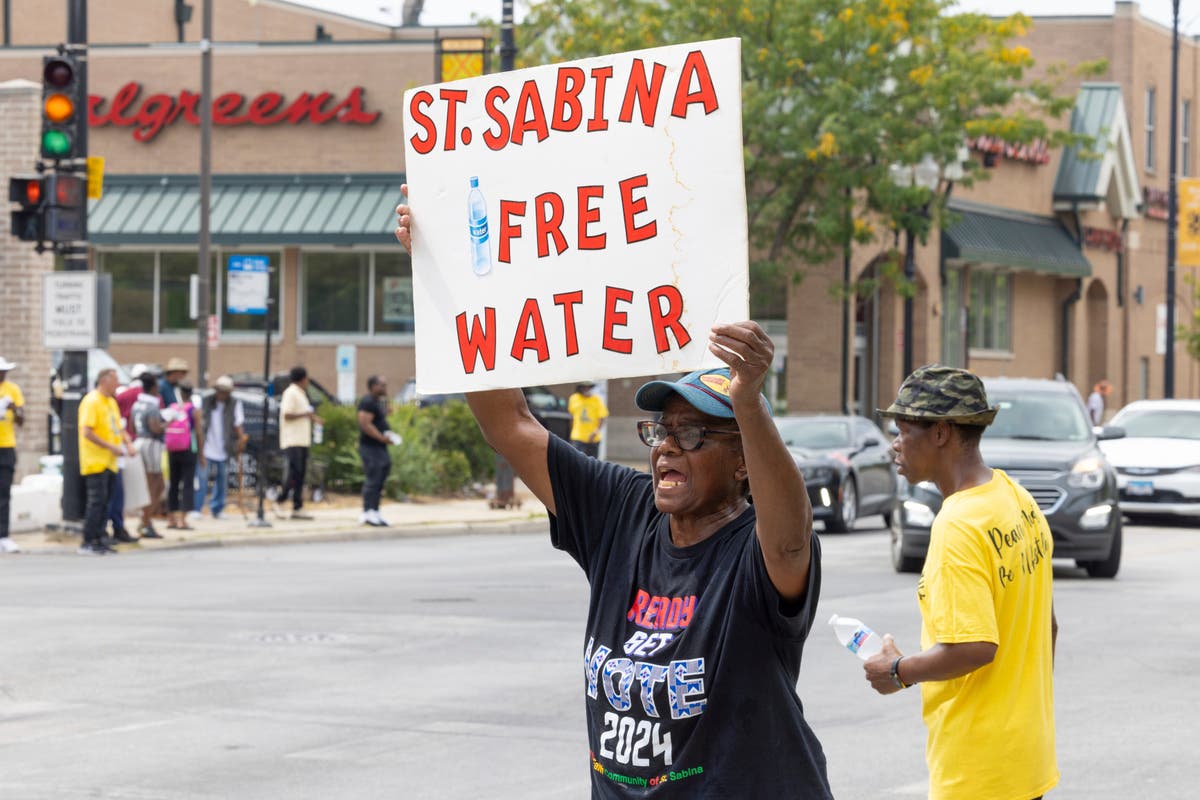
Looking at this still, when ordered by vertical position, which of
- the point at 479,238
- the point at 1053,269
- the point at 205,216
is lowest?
the point at 479,238

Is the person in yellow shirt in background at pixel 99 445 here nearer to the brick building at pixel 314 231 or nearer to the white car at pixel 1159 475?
the white car at pixel 1159 475

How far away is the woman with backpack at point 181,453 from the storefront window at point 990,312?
100 feet

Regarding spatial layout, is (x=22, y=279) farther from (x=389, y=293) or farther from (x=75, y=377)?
(x=389, y=293)

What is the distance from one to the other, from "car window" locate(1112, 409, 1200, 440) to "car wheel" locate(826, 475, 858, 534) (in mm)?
4488

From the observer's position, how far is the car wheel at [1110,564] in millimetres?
17250

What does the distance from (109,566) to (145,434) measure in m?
3.65

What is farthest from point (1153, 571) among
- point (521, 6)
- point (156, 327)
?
point (156, 327)

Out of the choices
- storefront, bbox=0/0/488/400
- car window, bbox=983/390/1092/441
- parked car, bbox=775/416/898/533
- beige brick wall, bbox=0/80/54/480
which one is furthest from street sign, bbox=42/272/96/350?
storefront, bbox=0/0/488/400

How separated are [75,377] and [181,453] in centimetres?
168

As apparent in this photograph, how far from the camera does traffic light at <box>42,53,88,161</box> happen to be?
64.0ft

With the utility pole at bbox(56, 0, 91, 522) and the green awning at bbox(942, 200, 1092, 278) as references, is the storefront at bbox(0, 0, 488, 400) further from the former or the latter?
the utility pole at bbox(56, 0, 91, 522)

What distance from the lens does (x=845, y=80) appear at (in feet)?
109

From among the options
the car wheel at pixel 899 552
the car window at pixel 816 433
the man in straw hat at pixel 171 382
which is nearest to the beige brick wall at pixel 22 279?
the man in straw hat at pixel 171 382

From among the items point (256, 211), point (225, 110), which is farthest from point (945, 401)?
point (225, 110)
